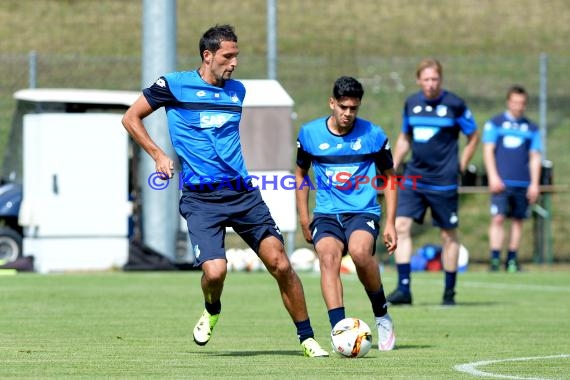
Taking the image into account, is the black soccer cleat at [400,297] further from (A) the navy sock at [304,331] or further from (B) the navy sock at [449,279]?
(A) the navy sock at [304,331]

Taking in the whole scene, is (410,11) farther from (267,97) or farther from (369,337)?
Result: (369,337)

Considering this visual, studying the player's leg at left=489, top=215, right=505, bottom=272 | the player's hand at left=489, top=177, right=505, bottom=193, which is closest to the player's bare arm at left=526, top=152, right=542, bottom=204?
the player's leg at left=489, top=215, right=505, bottom=272

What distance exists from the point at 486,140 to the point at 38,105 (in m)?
6.32

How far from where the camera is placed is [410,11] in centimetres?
3578

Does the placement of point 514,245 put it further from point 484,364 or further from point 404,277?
point 484,364

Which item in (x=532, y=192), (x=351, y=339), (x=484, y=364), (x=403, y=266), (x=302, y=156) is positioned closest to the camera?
(x=484, y=364)

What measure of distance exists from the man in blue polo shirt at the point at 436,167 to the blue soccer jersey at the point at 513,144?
6.01 metres

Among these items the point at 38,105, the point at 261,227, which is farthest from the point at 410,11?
the point at 261,227

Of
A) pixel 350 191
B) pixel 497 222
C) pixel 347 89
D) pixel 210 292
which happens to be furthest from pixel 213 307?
pixel 497 222

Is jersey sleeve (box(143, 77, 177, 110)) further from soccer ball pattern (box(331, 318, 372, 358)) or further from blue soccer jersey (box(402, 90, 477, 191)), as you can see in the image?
blue soccer jersey (box(402, 90, 477, 191))

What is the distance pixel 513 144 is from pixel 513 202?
82 centimetres

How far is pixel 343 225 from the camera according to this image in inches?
384

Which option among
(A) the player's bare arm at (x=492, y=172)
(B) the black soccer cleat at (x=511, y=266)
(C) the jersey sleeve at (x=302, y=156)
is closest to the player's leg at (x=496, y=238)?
(B) the black soccer cleat at (x=511, y=266)

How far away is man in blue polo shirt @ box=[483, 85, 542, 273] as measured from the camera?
19531 millimetres
